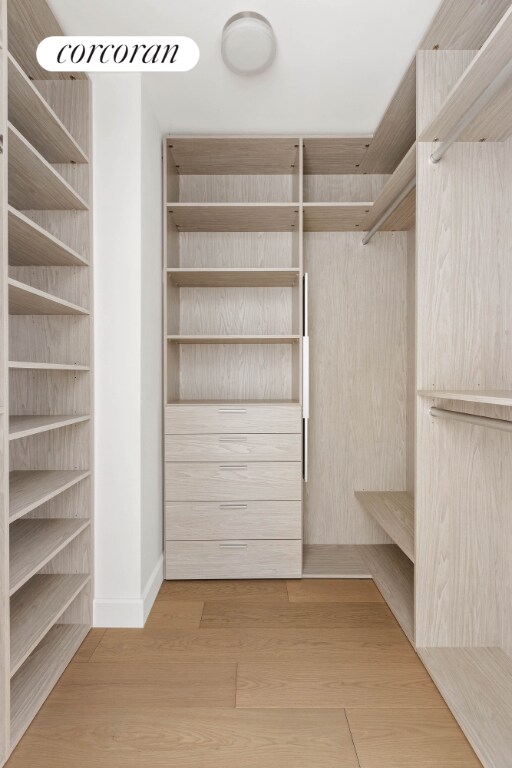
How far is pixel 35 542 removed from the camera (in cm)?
184

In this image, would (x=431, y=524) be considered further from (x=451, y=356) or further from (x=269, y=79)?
(x=269, y=79)

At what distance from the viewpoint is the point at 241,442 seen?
8.61 ft

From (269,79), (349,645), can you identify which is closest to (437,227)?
(269,79)

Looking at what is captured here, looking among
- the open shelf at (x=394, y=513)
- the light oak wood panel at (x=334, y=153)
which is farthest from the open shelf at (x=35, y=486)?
the light oak wood panel at (x=334, y=153)

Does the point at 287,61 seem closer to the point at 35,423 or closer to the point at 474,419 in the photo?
the point at 474,419

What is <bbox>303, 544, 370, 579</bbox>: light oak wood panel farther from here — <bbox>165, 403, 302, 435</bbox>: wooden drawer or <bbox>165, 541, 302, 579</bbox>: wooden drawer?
<bbox>165, 403, 302, 435</bbox>: wooden drawer

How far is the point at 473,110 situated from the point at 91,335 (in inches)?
62.1

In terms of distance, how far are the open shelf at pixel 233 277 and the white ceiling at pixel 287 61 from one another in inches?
29.1

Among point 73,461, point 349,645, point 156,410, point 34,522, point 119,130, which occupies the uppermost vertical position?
point 119,130

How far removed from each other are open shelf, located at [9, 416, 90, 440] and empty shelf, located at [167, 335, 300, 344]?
29.8 inches

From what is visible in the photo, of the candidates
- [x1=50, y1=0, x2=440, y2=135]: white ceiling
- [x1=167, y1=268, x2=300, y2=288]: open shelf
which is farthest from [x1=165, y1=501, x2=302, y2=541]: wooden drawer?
[x1=50, y1=0, x2=440, y2=135]: white ceiling

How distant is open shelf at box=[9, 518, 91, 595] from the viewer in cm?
157

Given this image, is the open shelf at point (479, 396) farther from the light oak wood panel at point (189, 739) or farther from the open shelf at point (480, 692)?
the light oak wood panel at point (189, 739)

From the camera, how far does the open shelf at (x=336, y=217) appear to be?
8.63 ft
